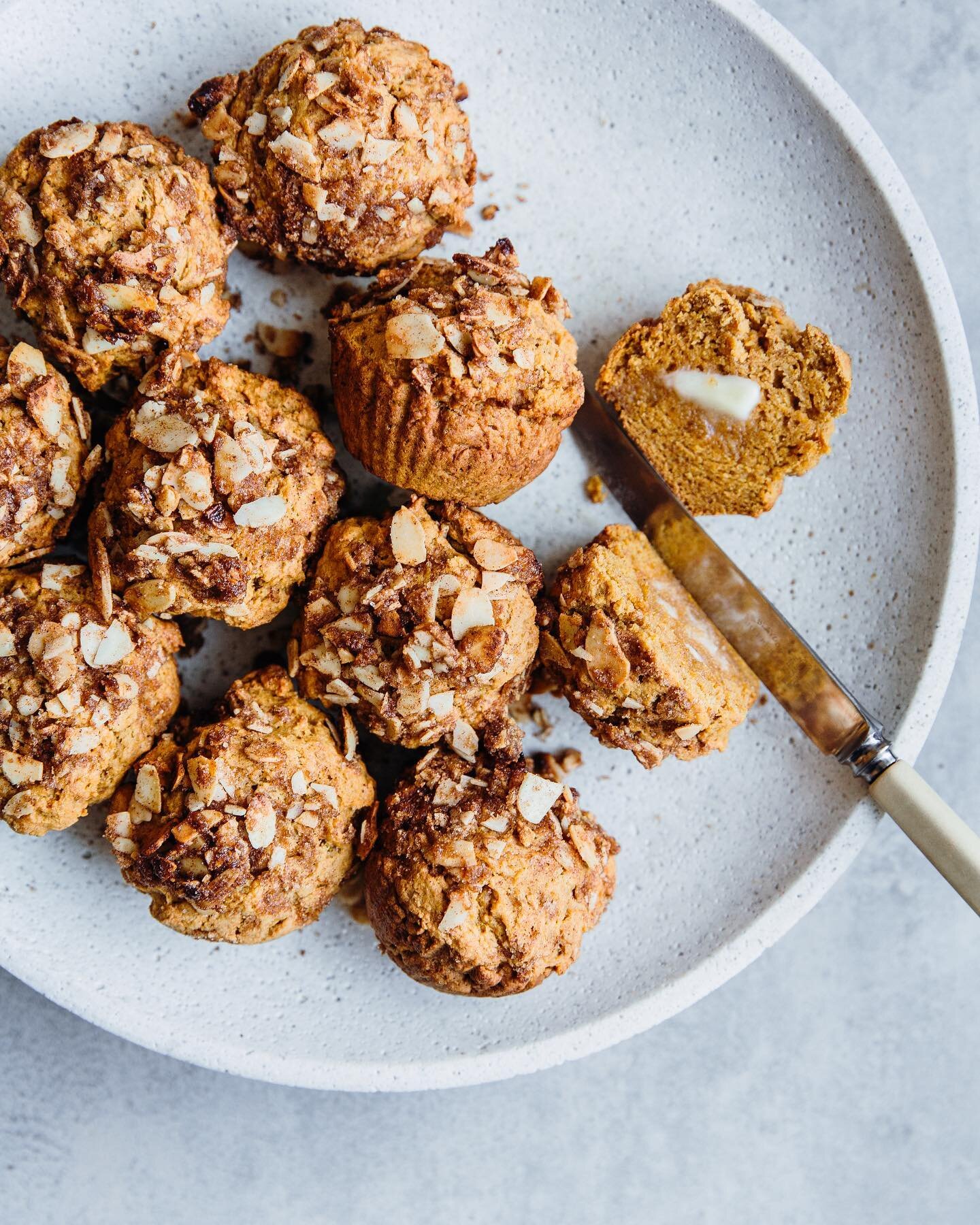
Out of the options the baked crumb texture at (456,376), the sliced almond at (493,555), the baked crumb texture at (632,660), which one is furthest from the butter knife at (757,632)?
the sliced almond at (493,555)

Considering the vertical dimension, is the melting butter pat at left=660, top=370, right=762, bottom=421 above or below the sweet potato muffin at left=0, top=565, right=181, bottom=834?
above

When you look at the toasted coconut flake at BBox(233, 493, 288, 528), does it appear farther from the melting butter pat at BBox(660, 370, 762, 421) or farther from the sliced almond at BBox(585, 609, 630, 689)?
the melting butter pat at BBox(660, 370, 762, 421)

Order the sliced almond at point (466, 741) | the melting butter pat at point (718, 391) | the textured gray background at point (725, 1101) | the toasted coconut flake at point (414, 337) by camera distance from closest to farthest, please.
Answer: the toasted coconut flake at point (414, 337)
the sliced almond at point (466, 741)
the melting butter pat at point (718, 391)
the textured gray background at point (725, 1101)

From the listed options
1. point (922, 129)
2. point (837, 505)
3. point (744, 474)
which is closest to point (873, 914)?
point (837, 505)

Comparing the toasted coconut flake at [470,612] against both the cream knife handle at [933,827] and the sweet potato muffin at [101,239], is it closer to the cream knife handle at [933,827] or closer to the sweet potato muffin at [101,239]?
the sweet potato muffin at [101,239]

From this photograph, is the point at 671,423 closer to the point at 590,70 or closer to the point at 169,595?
the point at 590,70

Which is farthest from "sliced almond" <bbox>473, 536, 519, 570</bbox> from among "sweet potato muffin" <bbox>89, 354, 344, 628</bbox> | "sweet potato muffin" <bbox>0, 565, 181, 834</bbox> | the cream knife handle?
the cream knife handle

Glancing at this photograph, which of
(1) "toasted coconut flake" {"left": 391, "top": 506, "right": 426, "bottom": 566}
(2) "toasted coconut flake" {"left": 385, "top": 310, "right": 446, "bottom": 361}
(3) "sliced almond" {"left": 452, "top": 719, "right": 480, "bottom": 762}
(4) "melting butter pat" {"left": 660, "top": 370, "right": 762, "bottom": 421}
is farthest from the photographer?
(4) "melting butter pat" {"left": 660, "top": 370, "right": 762, "bottom": 421}
